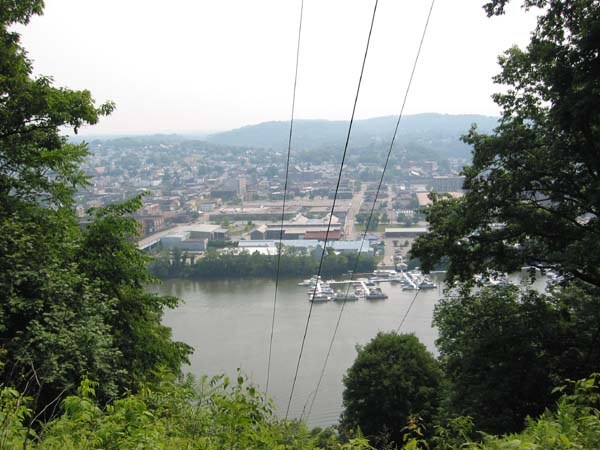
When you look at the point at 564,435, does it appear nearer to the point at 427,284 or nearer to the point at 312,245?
the point at 427,284

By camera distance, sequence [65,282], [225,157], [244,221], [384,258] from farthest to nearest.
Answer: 1. [225,157]
2. [244,221]
3. [384,258]
4. [65,282]

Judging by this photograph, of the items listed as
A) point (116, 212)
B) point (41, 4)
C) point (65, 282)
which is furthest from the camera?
point (116, 212)

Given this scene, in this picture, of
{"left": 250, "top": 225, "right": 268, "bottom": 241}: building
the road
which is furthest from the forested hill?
{"left": 250, "top": 225, "right": 268, "bottom": 241}: building

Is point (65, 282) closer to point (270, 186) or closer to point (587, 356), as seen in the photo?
point (587, 356)

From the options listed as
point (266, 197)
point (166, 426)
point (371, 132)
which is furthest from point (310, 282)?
point (371, 132)

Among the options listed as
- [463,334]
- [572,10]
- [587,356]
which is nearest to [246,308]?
[463,334]

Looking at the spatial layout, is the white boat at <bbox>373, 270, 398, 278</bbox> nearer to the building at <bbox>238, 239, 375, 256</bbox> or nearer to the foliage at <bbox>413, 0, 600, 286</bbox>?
the building at <bbox>238, 239, 375, 256</bbox>

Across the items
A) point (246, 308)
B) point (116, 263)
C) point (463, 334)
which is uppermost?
point (116, 263)
